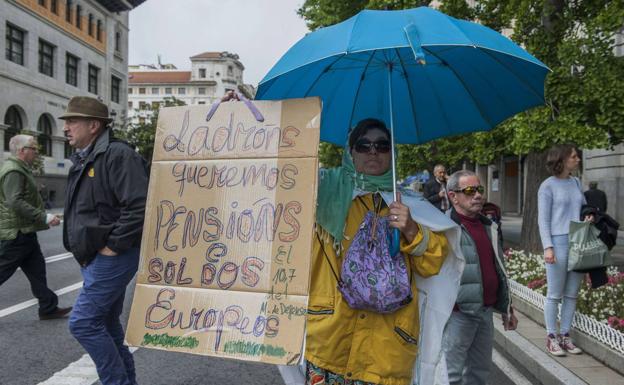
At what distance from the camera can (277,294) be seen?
2.40 meters

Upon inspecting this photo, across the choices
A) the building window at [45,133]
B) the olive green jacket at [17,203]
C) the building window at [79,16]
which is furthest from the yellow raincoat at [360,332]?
the building window at [79,16]

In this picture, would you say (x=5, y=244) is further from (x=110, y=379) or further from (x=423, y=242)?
(x=423, y=242)

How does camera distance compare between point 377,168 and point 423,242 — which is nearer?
point 423,242

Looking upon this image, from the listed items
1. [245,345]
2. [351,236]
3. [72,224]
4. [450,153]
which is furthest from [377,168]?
[450,153]

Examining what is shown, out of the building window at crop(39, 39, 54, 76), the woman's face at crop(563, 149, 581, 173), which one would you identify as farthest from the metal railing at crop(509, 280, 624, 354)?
the building window at crop(39, 39, 54, 76)

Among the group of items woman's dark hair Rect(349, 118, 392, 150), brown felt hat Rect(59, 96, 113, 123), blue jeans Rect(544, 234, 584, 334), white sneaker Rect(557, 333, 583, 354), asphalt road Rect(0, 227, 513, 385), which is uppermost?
brown felt hat Rect(59, 96, 113, 123)

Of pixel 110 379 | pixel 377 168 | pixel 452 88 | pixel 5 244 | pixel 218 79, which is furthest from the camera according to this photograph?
pixel 218 79

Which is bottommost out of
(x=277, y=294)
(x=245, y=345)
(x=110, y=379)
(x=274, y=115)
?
(x=110, y=379)

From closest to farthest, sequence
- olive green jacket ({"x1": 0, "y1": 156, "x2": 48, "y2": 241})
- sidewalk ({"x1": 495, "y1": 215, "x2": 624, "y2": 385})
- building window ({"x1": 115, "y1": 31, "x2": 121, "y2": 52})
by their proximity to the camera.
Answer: sidewalk ({"x1": 495, "y1": 215, "x2": 624, "y2": 385})
olive green jacket ({"x1": 0, "y1": 156, "x2": 48, "y2": 241})
building window ({"x1": 115, "y1": 31, "x2": 121, "y2": 52})

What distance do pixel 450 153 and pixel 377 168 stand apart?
14478 mm

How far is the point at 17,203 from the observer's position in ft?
18.9

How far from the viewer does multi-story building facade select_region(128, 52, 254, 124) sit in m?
118

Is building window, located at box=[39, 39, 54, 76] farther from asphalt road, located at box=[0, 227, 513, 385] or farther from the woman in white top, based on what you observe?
the woman in white top

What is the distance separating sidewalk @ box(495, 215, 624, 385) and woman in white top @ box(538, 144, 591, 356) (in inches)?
5.3
